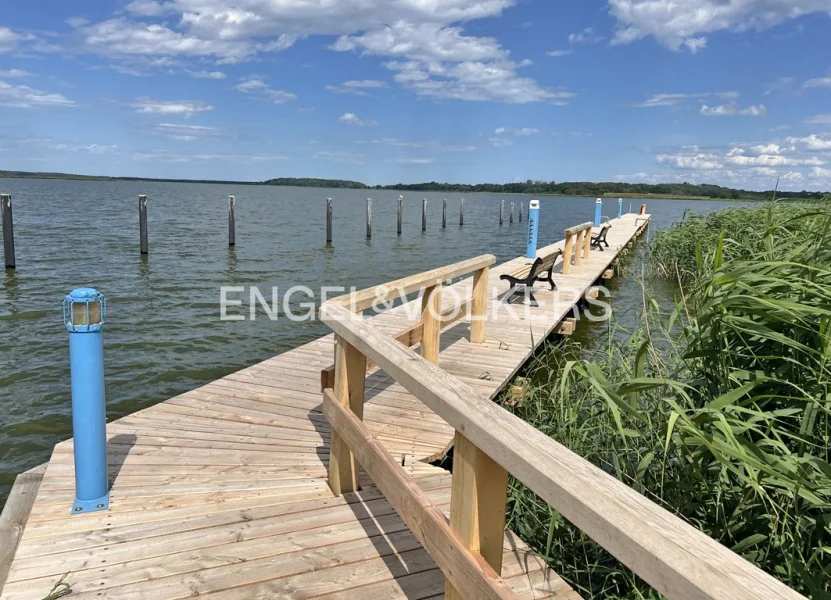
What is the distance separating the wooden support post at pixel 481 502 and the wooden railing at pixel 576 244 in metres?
10.2

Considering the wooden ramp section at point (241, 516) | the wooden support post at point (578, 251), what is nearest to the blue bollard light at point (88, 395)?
the wooden ramp section at point (241, 516)

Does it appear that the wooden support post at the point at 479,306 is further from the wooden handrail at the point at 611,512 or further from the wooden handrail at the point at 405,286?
the wooden handrail at the point at 611,512

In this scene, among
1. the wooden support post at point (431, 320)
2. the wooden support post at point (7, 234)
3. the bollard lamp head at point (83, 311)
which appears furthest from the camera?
the wooden support post at point (7, 234)

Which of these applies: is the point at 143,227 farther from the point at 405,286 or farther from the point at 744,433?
the point at 744,433

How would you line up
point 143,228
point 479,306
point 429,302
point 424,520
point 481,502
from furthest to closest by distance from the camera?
point 143,228, point 479,306, point 429,302, point 424,520, point 481,502

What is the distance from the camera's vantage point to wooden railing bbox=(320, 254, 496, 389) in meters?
3.67

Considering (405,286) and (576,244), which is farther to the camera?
(576,244)

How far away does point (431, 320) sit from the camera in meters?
5.19

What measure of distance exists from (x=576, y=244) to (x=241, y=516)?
12.3 m

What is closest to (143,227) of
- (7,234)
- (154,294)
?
(7,234)

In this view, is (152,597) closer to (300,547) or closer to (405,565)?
(300,547)

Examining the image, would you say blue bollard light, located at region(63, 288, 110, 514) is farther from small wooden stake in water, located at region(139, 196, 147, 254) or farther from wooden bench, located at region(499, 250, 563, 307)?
small wooden stake in water, located at region(139, 196, 147, 254)

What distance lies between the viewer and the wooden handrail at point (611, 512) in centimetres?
96

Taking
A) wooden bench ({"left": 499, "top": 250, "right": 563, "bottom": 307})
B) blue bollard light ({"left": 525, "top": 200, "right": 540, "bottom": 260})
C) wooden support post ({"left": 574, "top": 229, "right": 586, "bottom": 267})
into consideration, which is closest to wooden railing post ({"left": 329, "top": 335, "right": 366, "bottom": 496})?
wooden bench ({"left": 499, "top": 250, "right": 563, "bottom": 307})
